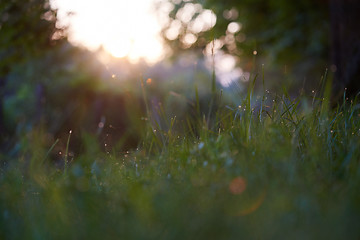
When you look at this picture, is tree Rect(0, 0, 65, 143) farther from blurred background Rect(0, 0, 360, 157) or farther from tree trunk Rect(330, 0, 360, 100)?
tree trunk Rect(330, 0, 360, 100)

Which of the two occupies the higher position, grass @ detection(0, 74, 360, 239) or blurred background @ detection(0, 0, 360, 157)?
blurred background @ detection(0, 0, 360, 157)

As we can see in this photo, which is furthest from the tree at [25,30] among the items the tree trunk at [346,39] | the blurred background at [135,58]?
the tree trunk at [346,39]

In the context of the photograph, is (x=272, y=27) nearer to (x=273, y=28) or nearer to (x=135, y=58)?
(x=273, y=28)

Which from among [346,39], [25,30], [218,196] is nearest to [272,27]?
[346,39]

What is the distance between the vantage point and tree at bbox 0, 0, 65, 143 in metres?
5.45

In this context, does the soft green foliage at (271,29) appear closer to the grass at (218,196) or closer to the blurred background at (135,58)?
the blurred background at (135,58)

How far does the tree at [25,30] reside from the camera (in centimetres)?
545

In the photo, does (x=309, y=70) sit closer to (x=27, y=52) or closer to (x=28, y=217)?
(x=27, y=52)

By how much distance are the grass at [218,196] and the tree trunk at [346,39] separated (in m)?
4.05

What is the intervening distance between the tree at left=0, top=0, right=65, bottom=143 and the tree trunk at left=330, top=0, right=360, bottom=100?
422 cm

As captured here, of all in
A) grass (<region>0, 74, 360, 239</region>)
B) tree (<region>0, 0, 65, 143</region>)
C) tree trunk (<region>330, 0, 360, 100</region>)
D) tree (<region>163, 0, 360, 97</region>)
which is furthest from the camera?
tree (<region>163, 0, 360, 97</region>)

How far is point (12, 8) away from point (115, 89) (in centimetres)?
761

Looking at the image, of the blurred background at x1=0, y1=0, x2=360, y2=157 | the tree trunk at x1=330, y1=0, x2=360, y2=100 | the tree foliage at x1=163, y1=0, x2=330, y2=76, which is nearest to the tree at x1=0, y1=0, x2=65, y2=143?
the blurred background at x1=0, y1=0, x2=360, y2=157

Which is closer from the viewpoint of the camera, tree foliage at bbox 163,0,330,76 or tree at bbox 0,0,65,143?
tree at bbox 0,0,65,143
